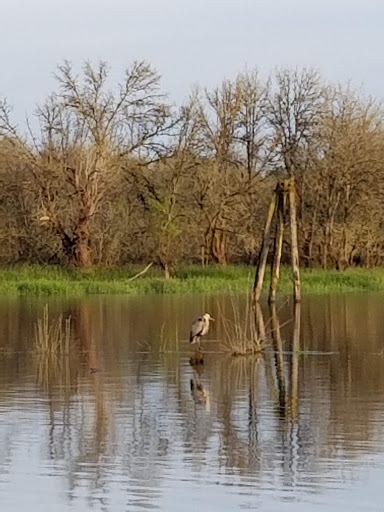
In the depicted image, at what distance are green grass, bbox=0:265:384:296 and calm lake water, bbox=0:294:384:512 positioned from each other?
17510mm

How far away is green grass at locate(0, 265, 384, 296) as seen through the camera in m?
45.2

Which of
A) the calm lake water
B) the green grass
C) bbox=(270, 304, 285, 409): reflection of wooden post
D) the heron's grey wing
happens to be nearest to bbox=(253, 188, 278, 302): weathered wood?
bbox=(270, 304, 285, 409): reflection of wooden post

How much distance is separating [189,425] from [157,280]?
31.8 m

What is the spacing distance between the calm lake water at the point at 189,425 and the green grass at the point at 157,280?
17.5 m

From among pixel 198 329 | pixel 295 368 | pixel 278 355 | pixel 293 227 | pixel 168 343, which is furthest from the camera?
pixel 293 227

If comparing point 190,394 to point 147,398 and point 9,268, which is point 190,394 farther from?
point 9,268

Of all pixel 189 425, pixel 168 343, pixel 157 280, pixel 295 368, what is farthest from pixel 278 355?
pixel 157 280

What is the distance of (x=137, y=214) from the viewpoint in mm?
53094

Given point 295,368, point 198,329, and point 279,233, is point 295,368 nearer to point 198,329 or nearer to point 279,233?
point 198,329

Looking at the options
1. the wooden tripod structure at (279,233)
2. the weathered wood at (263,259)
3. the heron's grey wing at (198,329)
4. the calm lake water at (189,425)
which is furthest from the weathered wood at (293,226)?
the heron's grey wing at (198,329)

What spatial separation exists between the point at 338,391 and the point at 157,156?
36.2 m

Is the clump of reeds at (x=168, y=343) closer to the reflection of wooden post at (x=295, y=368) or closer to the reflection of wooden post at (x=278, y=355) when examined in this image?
the reflection of wooden post at (x=278, y=355)

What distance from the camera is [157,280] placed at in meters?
47.1

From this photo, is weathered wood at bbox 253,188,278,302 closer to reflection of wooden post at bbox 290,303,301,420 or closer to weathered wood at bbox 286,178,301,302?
weathered wood at bbox 286,178,301,302
